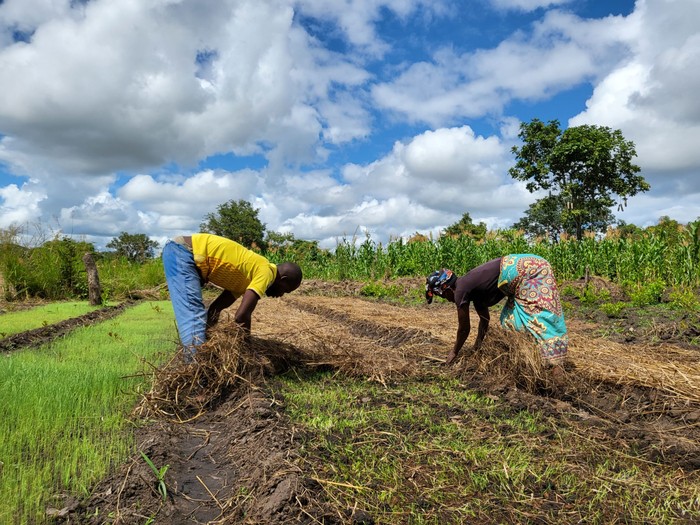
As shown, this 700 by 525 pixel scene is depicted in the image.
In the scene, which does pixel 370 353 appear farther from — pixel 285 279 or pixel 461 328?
pixel 285 279

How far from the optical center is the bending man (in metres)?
4.79

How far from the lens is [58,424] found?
3.46 m

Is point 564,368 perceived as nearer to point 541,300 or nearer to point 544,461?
point 541,300

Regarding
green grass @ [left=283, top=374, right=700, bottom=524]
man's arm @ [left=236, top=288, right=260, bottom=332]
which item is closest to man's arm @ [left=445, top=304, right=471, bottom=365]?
green grass @ [left=283, top=374, right=700, bottom=524]

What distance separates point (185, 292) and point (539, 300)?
345 cm

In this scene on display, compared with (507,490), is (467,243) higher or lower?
higher

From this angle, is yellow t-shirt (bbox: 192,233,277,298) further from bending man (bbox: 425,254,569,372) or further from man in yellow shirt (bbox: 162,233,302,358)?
bending man (bbox: 425,254,569,372)

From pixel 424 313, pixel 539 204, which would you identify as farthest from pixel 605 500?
pixel 539 204

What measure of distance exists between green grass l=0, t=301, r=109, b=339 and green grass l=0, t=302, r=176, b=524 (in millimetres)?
2948

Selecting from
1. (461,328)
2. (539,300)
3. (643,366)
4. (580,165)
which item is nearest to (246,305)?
(461,328)

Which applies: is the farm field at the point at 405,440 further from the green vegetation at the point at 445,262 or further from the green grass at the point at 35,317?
the green vegetation at the point at 445,262

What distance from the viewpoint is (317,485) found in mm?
2596

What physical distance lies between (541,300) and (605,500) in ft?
8.08

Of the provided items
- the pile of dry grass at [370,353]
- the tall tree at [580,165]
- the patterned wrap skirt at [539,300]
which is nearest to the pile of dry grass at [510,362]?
the patterned wrap skirt at [539,300]
